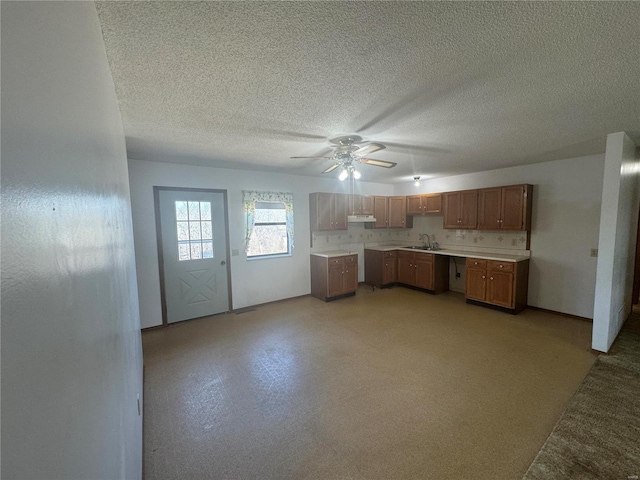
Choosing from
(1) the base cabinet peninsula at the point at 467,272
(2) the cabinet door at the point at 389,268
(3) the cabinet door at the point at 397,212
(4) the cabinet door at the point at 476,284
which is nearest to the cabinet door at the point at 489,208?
(1) the base cabinet peninsula at the point at 467,272

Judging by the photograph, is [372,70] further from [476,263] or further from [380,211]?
[380,211]

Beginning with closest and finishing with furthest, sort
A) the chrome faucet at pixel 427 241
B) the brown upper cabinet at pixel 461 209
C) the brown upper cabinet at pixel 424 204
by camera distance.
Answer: the brown upper cabinet at pixel 461 209 < the brown upper cabinet at pixel 424 204 < the chrome faucet at pixel 427 241

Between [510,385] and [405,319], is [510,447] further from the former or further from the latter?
[405,319]

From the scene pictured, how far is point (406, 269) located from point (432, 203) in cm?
154

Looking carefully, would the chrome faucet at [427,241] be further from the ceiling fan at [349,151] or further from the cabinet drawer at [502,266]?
the ceiling fan at [349,151]

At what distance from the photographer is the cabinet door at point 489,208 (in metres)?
4.61

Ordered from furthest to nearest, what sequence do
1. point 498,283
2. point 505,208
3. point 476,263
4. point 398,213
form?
point 398,213, point 476,263, point 505,208, point 498,283

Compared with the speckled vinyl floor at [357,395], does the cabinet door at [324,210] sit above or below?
above

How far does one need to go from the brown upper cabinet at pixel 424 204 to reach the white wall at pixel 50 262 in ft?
18.9

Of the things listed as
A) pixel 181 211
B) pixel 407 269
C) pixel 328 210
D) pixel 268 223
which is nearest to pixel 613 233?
pixel 407 269

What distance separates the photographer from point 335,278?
16.9 ft

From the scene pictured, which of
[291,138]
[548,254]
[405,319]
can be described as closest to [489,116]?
[291,138]

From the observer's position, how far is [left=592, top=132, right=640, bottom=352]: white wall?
285 centimetres

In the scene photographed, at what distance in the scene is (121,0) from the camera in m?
1.14
